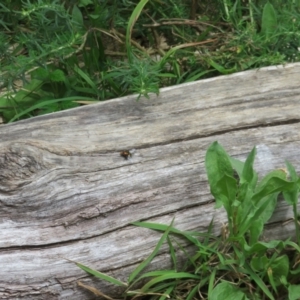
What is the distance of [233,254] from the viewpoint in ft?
6.35

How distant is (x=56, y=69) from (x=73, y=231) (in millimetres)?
927

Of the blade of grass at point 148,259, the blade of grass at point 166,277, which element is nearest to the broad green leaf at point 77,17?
the blade of grass at point 148,259

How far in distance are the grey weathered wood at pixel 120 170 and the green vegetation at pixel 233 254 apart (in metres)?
0.06

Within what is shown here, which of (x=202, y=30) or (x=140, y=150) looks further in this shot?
(x=202, y=30)

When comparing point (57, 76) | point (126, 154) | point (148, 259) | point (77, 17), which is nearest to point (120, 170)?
point (126, 154)

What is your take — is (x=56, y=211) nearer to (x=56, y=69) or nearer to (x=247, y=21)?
(x=56, y=69)

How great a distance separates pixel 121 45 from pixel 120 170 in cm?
85

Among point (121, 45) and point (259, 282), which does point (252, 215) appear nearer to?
point (259, 282)

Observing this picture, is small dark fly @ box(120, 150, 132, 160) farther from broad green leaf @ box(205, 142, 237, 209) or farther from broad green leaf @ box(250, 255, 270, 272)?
broad green leaf @ box(250, 255, 270, 272)

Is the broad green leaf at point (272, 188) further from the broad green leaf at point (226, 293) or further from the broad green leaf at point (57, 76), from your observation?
the broad green leaf at point (57, 76)

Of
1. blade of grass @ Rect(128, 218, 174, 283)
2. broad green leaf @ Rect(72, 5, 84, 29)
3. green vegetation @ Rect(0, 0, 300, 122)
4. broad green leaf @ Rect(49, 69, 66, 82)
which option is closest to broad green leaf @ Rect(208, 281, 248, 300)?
blade of grass @ Rect(128, 218, 174, 283)

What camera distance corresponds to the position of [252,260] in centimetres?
187

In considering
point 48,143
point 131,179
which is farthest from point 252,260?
point 48,143

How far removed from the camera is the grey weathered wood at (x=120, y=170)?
5.96ft
